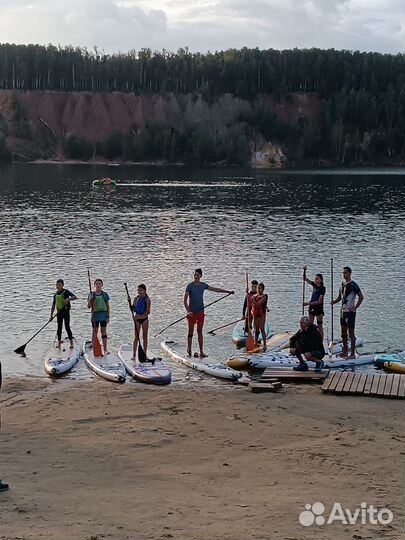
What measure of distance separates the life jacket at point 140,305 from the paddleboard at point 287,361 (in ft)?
11.1

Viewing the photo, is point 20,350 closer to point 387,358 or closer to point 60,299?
point 60,299

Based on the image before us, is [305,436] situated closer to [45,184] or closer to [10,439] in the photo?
[10,439]

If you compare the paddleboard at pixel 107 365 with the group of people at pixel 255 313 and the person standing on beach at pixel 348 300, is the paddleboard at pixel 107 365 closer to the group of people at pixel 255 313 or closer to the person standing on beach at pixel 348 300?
the group of people at pixel 255 313

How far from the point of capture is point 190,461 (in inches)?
521

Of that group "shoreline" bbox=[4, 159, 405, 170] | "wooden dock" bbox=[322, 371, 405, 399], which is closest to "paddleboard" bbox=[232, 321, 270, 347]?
"wooden dock" bbox=[322, 371, 405, 399]

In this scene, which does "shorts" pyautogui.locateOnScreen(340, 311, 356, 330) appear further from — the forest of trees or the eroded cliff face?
the eroded cliff face

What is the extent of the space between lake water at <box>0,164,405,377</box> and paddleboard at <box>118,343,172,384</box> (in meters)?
1.36

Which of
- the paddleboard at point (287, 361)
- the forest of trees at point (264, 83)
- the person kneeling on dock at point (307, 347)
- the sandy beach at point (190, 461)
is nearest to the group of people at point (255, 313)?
the person kneeling on dock at point (307, 347)

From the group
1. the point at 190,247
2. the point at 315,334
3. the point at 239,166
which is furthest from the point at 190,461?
the point at 239,166

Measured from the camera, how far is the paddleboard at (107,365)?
779 inches

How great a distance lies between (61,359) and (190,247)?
26894 millimetres

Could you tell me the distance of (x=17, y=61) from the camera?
16288 centimetres

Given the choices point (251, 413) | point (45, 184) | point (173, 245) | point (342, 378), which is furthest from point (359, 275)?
point (45, 184)

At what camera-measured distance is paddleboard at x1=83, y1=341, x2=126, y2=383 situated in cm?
1978
